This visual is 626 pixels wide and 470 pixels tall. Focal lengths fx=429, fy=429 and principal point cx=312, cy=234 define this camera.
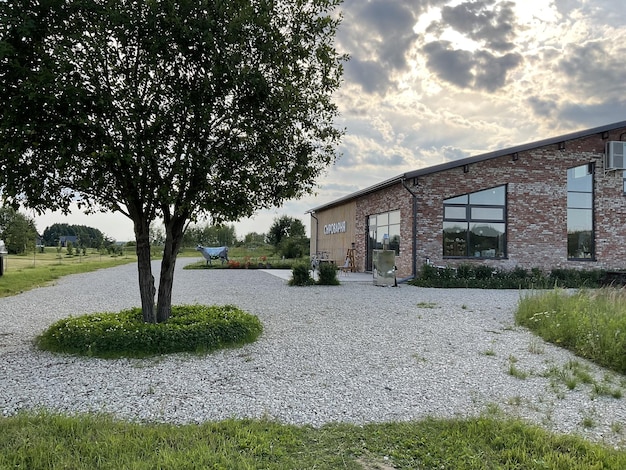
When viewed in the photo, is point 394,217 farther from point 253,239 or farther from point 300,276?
point 253,239

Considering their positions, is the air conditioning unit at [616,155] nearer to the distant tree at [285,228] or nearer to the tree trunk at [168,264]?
the tree trunk at [168,264]

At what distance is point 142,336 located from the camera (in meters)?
5.44

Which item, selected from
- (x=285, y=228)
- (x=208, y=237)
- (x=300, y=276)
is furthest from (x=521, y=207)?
(x=208, y=237)

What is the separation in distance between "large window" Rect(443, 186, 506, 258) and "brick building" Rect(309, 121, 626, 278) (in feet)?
0.12

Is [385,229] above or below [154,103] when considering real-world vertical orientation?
below

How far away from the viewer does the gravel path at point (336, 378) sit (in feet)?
11.9

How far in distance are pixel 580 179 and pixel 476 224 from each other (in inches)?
179

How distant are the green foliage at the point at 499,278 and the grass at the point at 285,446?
11.0 meters

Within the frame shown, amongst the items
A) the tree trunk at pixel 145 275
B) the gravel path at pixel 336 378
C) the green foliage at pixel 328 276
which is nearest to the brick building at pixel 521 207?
the green foliage at pixel 328 276

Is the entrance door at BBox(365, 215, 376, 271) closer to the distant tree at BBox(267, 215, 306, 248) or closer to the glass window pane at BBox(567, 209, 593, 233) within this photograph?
the glass window pane at BBox(567, 209, 593, 233)

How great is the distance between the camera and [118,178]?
19.0 feet

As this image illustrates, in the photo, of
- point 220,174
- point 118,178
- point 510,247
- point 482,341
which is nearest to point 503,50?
point 510,247

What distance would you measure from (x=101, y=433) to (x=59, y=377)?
1878 millimetres

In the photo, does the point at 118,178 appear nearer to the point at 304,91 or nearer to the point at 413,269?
the point at 304,91
